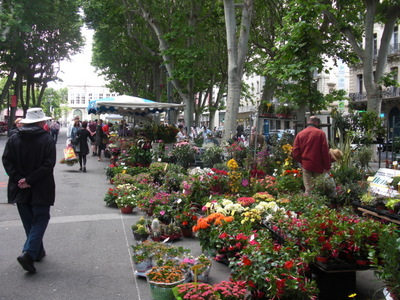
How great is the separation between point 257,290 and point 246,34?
39.7 feet

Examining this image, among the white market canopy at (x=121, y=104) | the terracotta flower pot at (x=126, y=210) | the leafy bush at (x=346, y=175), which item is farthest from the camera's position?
the white market canopy at (x=121, y=104)

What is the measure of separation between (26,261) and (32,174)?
1.01m

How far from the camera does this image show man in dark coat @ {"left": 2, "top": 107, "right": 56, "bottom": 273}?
508 centimetres

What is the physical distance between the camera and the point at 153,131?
15773 millimetres

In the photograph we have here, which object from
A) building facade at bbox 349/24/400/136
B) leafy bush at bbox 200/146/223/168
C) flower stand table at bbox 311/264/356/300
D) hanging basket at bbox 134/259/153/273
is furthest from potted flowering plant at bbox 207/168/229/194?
building facade at bbox 349/24/400/136

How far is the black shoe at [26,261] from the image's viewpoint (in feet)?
16.1

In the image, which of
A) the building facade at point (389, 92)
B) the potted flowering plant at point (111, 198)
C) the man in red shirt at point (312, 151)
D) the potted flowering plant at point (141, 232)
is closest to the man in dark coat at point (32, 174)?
the potted flowering plant at point (141, 232)

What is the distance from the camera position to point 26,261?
4926 millimetres

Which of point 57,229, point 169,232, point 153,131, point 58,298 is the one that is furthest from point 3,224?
point 153,131

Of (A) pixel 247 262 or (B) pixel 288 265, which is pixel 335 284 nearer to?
(B) pixel 288 265

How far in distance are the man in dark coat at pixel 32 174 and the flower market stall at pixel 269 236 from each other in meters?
1.22

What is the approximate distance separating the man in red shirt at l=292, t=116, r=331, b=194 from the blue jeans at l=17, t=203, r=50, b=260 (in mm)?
4829

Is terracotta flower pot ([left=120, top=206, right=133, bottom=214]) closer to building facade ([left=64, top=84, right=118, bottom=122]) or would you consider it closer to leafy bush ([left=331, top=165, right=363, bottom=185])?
leafy bush ([left=331, top=165, right=363, bottom=185])

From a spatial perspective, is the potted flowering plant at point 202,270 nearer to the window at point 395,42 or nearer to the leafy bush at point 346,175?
the leafy bush at point 346,175
